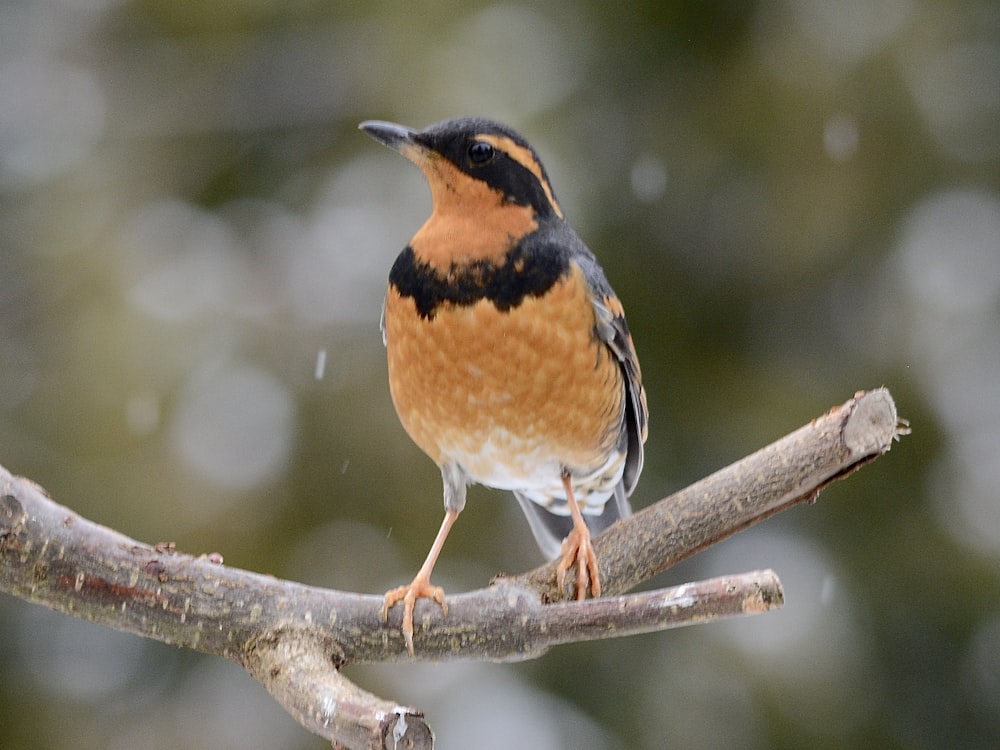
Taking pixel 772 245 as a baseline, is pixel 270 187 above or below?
below

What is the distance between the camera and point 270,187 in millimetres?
6441

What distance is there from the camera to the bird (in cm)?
324

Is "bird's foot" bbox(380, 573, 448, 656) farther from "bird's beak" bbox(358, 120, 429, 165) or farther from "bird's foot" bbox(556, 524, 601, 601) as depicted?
"bird's beak" bbox(358, 120, 429, 165)

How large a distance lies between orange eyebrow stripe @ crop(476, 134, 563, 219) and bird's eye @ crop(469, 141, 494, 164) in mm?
14

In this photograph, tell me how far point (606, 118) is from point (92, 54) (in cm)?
318

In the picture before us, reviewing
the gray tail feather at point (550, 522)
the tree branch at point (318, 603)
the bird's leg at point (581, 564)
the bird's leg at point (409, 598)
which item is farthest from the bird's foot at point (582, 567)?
the gray tail feather at point (550, 522)

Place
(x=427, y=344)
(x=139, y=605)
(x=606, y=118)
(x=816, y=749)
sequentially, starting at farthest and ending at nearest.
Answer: (x=606, y=118), (x=816, y=749), (x=427, y=344), (x=139, y=605)

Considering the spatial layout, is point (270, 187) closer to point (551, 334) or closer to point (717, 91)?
point (717, 91)

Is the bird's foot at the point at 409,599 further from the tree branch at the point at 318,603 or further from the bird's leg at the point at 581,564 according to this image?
the bird's leg at the point at 581,564

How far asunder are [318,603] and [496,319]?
956 millimetres

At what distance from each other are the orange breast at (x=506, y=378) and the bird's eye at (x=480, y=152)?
1.40 ft

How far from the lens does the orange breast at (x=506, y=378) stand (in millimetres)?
3242

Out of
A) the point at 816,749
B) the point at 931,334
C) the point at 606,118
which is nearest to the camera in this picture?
the point at 816,749

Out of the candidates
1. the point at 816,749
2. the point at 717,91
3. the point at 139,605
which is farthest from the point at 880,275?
the point at 139,605
